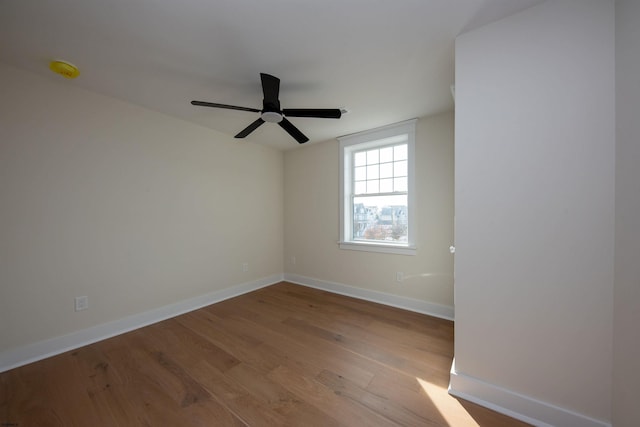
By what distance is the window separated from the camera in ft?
9.58

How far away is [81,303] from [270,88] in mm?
2608

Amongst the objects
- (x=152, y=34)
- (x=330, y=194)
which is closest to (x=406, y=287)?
(x=330, y=194)

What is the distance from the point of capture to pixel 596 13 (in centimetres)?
117

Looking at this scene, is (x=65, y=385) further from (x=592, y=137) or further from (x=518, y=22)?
(x=518, y=22)

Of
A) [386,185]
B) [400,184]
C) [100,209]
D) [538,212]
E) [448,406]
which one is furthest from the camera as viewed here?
[386,185]

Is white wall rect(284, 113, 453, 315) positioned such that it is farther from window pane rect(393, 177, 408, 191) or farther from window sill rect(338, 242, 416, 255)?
window pane rect(393, 177, 408, 191)

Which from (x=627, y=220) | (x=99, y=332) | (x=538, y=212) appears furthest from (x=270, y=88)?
(x=99, y=332)

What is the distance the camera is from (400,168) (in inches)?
120

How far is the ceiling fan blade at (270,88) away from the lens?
1573 mm

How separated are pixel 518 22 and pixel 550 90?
0.47 m

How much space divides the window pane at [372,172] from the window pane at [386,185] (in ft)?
0.41

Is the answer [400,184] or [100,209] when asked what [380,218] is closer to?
[400,184]

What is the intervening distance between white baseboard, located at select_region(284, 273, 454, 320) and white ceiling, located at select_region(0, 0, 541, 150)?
2326 mm

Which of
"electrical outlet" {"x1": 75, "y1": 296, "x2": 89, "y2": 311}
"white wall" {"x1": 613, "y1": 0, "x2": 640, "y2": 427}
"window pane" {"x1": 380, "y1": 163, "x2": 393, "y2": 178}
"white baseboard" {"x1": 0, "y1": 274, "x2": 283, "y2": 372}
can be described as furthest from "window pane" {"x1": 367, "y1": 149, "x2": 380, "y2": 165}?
"electrical outlet" {"x1": 75, "y1": 296, "x2": 89, "y2": 311}
